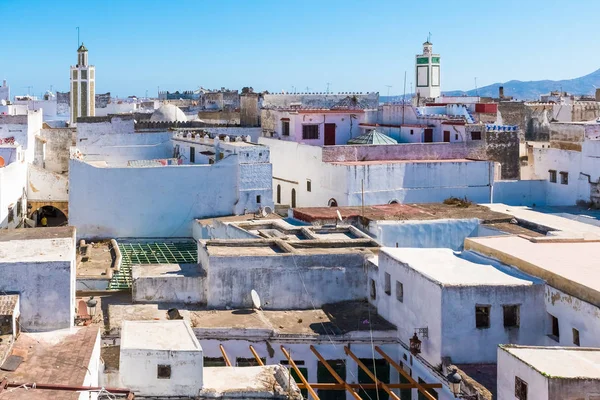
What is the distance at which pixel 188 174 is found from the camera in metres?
31.1

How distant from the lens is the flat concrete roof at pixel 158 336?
15.5 metres

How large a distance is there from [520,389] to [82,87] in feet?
145

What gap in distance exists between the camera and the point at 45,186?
3544 centimetres

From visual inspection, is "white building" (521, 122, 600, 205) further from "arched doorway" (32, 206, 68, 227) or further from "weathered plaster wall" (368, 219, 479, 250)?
"arched doorway" (32, 206, 68, 227)

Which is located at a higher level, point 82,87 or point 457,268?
point 82,87

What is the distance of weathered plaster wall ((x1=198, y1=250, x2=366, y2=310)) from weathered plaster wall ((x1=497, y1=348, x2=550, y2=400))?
23.1 feet

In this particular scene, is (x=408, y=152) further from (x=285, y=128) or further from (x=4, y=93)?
(x=4, y=93)

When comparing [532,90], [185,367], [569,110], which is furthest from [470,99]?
[532,90]

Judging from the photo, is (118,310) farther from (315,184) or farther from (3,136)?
(3,136)

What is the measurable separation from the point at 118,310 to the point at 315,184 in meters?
14.8

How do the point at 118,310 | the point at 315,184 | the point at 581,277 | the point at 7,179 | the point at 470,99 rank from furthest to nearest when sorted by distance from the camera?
the point at 470,99 < the point at 315,184 < the point at 7,179 < the point at 118,310 < the point at 581,277

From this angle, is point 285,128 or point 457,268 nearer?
point 457,268

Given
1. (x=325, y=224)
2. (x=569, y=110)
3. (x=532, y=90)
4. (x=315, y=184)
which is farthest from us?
(x=532, y=90)

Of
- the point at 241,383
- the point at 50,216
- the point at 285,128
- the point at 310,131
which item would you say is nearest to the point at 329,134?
the point at 310,131
